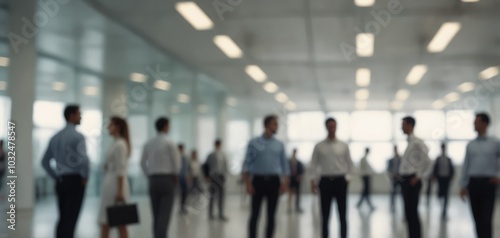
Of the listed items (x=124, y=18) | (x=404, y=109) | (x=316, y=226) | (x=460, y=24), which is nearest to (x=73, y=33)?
(x=124, y=18)

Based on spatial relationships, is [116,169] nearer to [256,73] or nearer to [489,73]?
[256,73]

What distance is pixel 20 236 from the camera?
827 centimetres

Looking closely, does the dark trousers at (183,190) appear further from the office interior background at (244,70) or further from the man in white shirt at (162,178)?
the man in white shirt at (162,178)

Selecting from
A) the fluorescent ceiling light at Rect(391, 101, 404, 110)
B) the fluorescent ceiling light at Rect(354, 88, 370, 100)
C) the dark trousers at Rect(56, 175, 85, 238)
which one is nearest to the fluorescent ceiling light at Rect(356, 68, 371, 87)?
the fluorescent ceiling light at Rect(354, 88, 370, 100)

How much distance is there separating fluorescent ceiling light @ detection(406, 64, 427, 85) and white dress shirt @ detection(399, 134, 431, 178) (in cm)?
971

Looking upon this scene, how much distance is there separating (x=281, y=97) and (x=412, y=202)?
46.4ft

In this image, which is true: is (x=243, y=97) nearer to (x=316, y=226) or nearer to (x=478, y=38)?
(x=478, y=38)

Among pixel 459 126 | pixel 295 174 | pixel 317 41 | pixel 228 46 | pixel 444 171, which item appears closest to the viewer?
pixel 317 41

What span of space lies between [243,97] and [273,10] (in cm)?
989

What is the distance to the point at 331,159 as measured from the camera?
6.62 meters

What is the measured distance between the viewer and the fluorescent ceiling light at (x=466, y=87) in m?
19.4

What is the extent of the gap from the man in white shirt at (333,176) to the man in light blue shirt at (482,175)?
129cm

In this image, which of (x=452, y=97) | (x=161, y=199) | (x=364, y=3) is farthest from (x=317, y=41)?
(x=452, y=97)

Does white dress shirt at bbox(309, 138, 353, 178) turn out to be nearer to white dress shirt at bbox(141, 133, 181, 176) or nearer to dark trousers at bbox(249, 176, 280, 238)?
dark trousers at bbox(249, 176, 280, 238)
